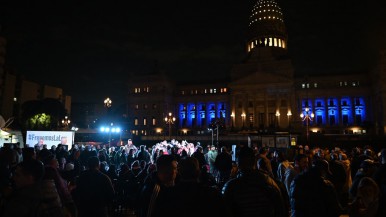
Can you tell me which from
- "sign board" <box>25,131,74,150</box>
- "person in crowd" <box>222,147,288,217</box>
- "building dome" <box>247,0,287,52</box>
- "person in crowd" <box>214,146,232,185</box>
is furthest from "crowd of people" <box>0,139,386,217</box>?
"building dome" <box>247,0,287,52</box>

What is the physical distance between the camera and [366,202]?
498 centimetres

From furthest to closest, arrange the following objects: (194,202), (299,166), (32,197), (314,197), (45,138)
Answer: (45,138), (299,166), (314,197), (32,197), (194,202)

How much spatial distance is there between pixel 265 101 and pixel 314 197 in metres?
78.2

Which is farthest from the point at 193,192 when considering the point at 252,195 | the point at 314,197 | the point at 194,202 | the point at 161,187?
the point at 314,197

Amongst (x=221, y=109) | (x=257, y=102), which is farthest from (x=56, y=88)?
(x=257, y=102)

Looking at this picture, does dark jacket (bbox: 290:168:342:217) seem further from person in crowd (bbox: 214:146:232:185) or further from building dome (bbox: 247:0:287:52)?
building dome (bbox: 247:0:287:52)

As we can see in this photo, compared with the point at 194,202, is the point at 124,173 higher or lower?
lower

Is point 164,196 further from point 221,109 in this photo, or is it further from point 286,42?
point 286,42

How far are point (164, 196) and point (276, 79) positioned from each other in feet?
261

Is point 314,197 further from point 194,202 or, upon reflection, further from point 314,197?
point 194,202

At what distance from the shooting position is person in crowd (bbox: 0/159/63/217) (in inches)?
134

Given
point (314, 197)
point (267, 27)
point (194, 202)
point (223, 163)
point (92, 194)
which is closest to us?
point (194, 202)

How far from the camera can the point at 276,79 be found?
79.0 metres

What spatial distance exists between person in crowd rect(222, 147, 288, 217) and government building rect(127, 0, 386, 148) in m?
56.8
